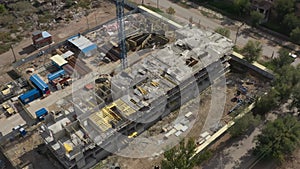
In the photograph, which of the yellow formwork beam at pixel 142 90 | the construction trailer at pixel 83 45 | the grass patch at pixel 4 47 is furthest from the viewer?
the grass patch at pixel 4 47

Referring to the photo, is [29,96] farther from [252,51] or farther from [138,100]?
[252,51]

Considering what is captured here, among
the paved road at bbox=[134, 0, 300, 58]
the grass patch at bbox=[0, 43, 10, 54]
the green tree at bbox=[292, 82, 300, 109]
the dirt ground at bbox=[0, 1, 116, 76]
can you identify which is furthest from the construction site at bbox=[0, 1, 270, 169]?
the paved road at bbox=[134, 0, 300, 58]

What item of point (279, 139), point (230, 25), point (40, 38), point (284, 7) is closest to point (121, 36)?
point (40, 38)

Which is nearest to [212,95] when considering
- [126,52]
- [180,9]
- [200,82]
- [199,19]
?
[200,82]

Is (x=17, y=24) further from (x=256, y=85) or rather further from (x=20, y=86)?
(x=256, y=85)

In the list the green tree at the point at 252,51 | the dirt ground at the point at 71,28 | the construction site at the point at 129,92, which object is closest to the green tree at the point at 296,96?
the construction site at the point at 129,92

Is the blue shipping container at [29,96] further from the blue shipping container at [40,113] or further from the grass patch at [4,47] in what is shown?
the grass patch at [4,47]

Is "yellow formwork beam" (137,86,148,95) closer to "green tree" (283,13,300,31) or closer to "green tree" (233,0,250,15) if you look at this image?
"green tree" (233,0,250,15)
